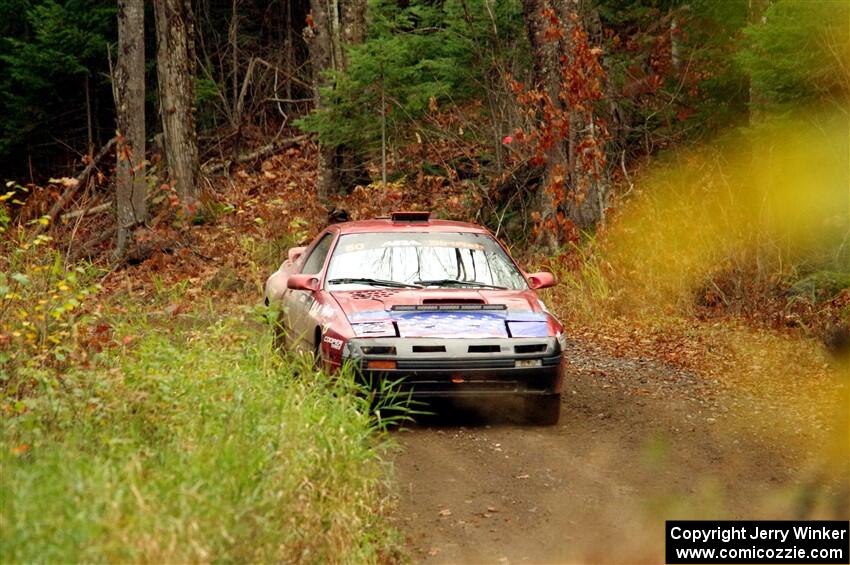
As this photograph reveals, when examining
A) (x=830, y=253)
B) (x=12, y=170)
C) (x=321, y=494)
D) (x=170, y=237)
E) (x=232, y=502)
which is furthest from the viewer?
(x=12, y=170)

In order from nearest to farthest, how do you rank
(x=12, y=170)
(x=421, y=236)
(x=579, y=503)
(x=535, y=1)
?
(x=579, y=503) < (x=421, y=236) < (x=535, y=1) < (x=12, y=170)

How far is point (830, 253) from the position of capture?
15.3m

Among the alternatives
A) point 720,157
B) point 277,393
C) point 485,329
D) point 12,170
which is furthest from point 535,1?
point 12,170

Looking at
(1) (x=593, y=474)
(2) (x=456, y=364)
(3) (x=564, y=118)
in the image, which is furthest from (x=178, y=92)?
(1) (x=593, y=474)

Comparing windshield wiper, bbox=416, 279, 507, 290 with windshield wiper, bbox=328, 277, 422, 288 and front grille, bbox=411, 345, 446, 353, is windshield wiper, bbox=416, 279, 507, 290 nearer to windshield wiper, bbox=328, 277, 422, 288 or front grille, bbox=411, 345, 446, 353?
windshield wiper, bbox=328, 277, 422, 288

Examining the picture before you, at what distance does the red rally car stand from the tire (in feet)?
0.04

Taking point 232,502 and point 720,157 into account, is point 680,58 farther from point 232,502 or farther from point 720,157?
point 232,502

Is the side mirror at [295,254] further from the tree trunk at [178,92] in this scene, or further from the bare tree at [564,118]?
the tree trunk at [178,92]

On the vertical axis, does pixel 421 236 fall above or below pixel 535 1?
below

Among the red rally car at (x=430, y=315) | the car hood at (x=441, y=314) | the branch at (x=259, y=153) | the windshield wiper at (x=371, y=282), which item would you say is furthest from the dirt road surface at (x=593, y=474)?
the branch at (x=259, y=153)

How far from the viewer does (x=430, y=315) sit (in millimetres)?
9422

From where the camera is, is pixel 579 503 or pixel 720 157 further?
pixel 720 157

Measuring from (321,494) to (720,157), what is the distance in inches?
508

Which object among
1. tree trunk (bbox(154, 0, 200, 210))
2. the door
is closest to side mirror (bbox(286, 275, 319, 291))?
the door
